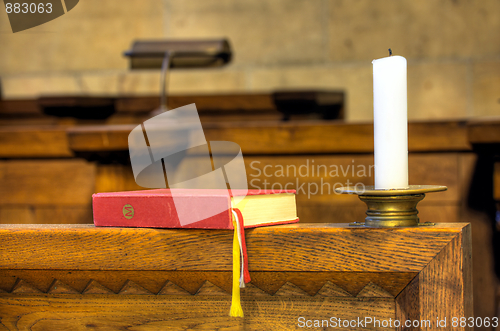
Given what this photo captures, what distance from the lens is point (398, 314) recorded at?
54 centimetres

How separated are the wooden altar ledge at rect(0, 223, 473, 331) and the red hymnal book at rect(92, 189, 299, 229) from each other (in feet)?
0.05

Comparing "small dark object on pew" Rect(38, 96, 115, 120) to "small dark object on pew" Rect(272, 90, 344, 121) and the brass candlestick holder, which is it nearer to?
"small dark object on pew" Rect(272, 90, 344, 121)

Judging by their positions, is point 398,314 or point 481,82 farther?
point 481,82

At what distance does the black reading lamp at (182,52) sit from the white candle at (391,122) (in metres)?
1.63

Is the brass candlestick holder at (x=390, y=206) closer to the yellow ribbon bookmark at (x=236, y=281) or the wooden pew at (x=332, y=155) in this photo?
the yellow ribbon bookmark at (x=236, y=281)

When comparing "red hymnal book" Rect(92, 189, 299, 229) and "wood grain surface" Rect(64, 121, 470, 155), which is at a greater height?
"red hymnal book" Rect(92, 189, 299, 229)

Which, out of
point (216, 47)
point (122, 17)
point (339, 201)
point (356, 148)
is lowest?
point (339, 201)

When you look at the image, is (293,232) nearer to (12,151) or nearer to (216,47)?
(12,151)

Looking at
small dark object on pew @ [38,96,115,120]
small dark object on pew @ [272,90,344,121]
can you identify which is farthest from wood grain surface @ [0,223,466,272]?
small dark object on pew @ [38,96,115,120]

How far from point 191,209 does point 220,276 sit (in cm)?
10

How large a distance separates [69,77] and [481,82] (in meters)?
2.72

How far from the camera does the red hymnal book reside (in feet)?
1.74

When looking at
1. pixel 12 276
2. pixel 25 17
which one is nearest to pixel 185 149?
pixel 12 276

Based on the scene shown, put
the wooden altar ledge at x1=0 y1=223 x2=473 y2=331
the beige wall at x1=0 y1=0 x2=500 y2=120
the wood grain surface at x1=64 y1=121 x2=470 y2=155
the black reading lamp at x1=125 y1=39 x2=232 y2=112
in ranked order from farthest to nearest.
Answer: the beige wall at x1=0 y1=0 x2=500 y2=120 → the black reading lamp at x1=125 y1=39 x2=232 y2=112 → the wood grain surface at x1=64 y1=121 x2=470 y2=155 → the wooden altar ledge at x1=0 y1=223 x2=473 y2=331
